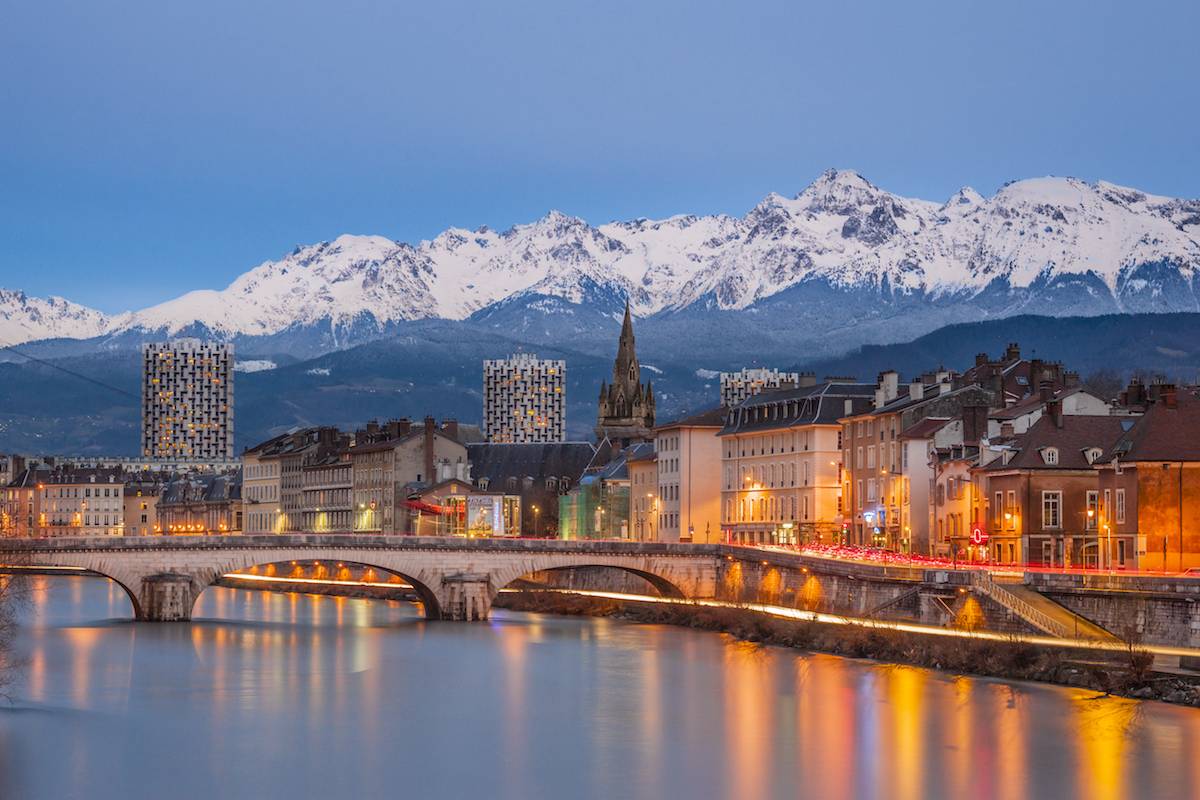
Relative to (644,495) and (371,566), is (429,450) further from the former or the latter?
(371,566)

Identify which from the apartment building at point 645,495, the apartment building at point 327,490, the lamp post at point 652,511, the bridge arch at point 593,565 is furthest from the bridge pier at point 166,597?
the apartment building at point 327,490

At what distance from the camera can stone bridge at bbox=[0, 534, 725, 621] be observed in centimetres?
10231

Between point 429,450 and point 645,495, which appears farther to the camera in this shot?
point 429,450

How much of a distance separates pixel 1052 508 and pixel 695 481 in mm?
50580

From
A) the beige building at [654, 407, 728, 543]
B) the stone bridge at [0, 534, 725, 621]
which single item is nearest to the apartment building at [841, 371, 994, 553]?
the stone bridge at [0, 534, 725, 621]

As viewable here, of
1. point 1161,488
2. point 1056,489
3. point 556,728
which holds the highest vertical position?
point 1056,489

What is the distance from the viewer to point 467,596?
106m

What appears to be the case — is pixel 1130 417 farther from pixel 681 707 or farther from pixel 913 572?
pixel 681 707

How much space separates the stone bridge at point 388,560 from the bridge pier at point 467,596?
0.05 meters

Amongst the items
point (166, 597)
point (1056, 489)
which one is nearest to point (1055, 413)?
point (1056, 489)

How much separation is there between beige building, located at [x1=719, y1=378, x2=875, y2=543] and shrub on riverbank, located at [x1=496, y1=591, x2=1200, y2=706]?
17869mm

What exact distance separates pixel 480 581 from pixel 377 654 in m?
19.3

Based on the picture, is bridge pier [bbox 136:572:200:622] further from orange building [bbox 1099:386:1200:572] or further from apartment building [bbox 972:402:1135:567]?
orange building [bbox 1099:386:1200:572]

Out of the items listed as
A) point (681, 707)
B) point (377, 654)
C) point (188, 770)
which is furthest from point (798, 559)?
point (188, 770)
